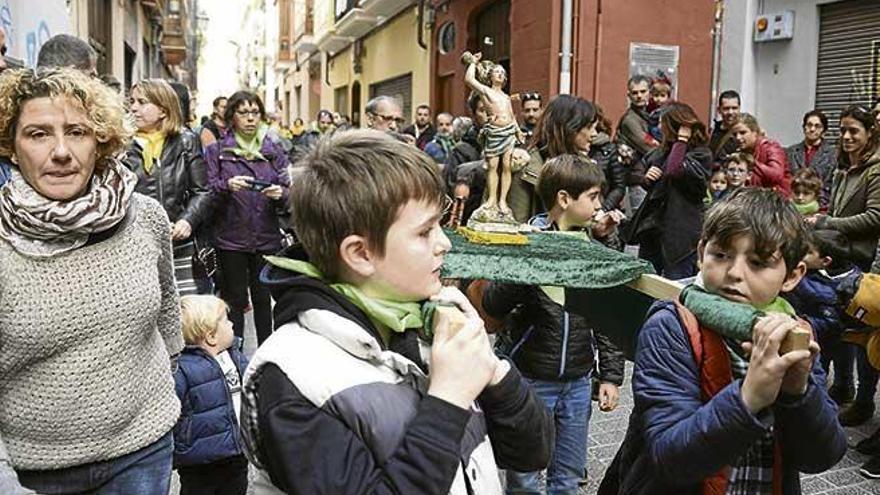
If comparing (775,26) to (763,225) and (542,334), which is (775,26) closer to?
(542,334)

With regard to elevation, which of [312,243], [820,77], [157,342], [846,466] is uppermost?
[820,77]

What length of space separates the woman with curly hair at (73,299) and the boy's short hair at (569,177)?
168cm

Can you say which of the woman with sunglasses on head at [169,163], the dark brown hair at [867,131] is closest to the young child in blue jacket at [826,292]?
the dark brown hair at [867,131]

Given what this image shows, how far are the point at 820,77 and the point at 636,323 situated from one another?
862cm

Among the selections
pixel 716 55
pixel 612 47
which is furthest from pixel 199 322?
pixel 716 55

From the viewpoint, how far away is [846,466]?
4.66 metres

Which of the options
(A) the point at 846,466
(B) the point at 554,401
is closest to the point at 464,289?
(B) the point at 554,401

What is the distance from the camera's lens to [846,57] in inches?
386

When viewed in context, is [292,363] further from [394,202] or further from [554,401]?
[554,401]

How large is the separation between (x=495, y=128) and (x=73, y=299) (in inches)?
84.3

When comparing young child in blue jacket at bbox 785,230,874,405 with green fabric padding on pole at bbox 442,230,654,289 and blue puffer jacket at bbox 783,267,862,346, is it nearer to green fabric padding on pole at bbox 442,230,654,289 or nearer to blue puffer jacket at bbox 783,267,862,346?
blue puffer jacket at bbox 783,267,862,346

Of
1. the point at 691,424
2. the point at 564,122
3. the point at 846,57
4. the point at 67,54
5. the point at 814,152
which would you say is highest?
the point at 846,57

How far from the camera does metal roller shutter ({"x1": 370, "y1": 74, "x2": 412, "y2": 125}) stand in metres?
20.7

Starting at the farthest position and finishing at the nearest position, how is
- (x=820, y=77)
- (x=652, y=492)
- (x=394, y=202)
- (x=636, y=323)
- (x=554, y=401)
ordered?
(x=820, y=77)
(x=554, y=401)
(x=636, y=323)
(x=652, y=492)
(x=394, y=202)
